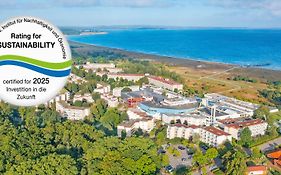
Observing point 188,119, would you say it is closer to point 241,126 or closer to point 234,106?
point 241,126

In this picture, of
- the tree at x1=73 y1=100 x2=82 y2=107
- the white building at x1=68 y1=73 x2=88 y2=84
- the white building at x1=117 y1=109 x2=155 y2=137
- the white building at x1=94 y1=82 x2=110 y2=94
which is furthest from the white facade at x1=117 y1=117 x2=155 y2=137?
the white building at x1=68 y1=73 x2=88 y2=84

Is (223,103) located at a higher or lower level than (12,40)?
lower

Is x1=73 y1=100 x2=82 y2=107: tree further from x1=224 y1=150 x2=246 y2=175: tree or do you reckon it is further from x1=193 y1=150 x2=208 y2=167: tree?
x1=224 y1=150 x2=246 y2=175: tree

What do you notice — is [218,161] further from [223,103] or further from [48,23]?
[48,23]

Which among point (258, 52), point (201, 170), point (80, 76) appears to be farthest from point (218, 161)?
point (258, 52)

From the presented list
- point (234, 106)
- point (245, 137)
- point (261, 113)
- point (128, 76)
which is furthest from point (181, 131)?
point (128, 76)

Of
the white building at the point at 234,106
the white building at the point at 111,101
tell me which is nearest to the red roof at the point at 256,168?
the white building at the point at 234,106
